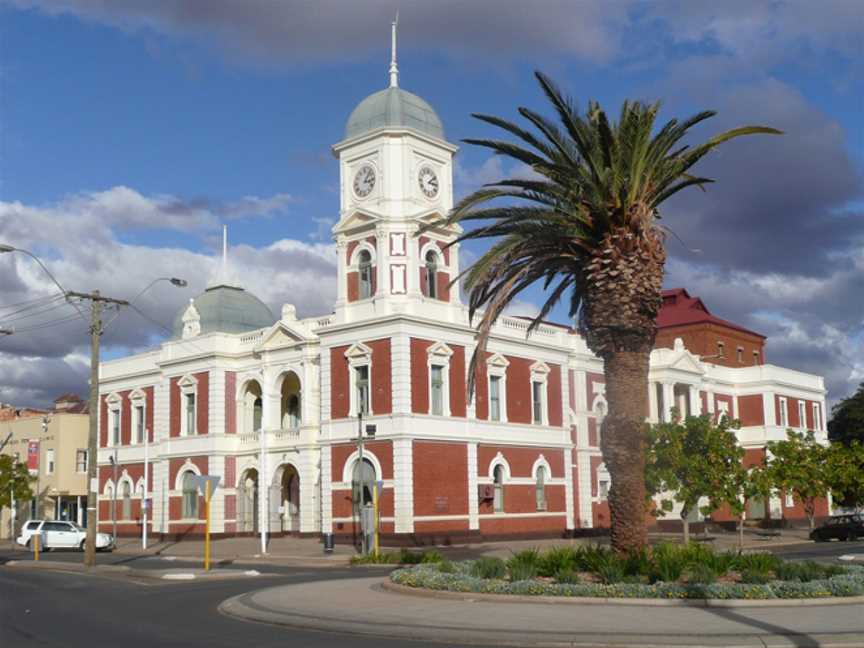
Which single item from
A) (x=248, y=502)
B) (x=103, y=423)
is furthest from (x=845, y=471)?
(x=103, y=423)

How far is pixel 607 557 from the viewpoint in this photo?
20359 millimetres

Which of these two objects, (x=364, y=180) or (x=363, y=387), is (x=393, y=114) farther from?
(x=363, y=387)

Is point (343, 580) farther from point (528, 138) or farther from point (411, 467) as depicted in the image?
point (411, 467)

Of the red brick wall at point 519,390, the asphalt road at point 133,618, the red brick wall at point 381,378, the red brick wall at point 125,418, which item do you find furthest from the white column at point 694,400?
the asphalt road at point 133,618

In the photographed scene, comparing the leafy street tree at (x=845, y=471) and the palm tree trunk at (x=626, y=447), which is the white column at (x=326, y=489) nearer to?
the leafy street tree at (x=845, y=471)

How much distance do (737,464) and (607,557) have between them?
2715 centimetres

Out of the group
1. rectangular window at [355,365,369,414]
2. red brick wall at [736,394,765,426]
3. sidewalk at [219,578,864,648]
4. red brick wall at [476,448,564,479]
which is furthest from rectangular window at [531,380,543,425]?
sidewalk at [219,578,864,648]

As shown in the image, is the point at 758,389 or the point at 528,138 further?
the point at 758,389

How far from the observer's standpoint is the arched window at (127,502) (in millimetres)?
59500

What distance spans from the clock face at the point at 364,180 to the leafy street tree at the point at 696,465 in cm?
1771

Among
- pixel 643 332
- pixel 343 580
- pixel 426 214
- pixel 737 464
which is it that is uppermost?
pixel 426 214

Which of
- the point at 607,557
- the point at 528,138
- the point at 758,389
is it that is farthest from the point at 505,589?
the point at 758,389

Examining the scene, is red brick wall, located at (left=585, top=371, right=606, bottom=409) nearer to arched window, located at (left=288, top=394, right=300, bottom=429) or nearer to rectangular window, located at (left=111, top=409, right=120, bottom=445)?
arched window, located at (left=288, top=394, right=300, bottom=429)

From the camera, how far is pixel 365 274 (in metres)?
47.9
